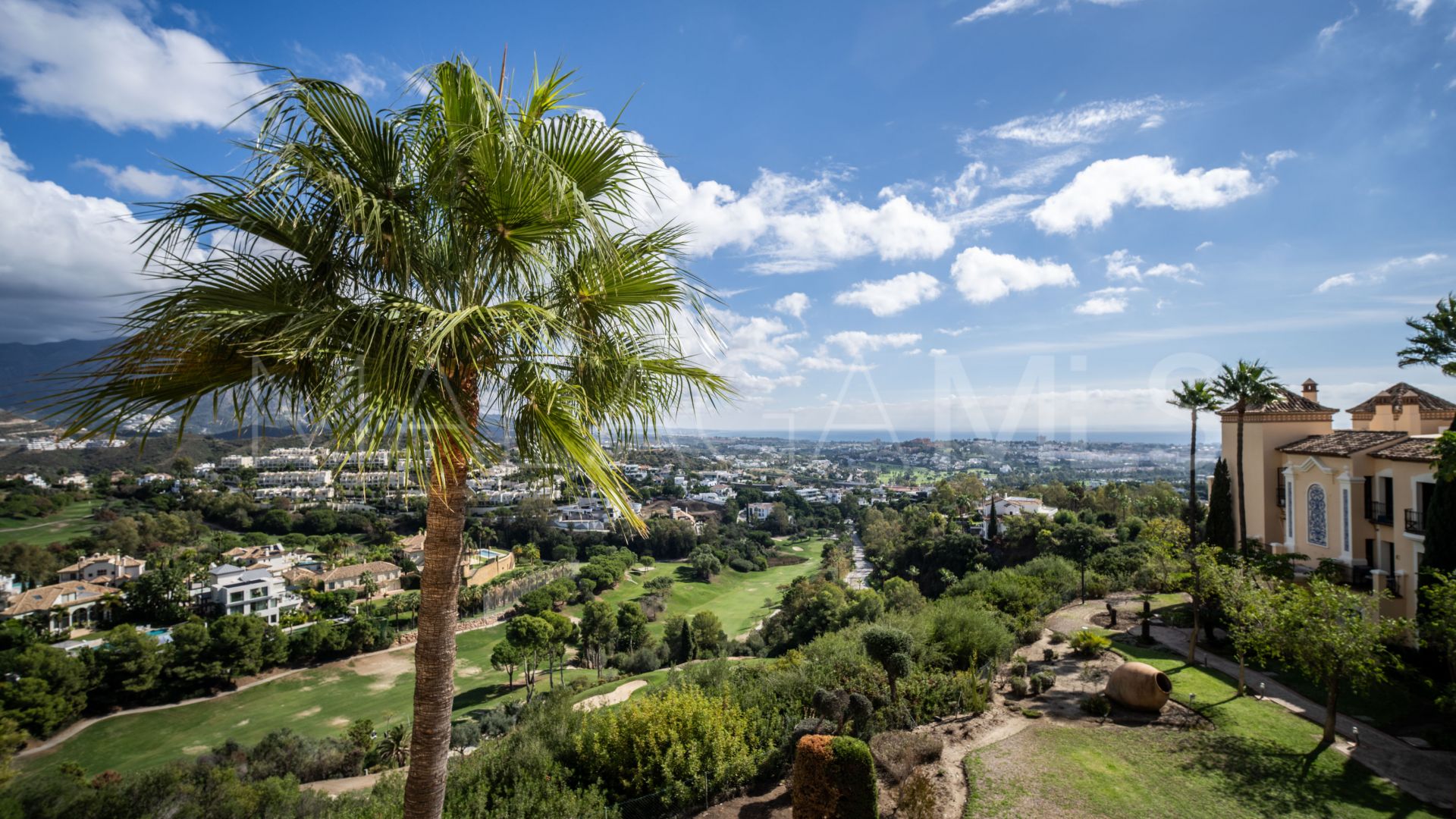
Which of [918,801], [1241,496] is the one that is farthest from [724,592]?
[918,801]

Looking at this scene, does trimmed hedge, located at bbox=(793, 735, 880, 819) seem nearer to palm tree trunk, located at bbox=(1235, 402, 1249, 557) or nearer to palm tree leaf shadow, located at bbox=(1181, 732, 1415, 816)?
palm tree leaf shadow, located at bbox=(1181, 732, 1415, 816)

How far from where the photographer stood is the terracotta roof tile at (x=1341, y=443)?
48.8ft

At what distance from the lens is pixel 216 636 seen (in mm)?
31203

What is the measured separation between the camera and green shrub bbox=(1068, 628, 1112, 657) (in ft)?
41.5

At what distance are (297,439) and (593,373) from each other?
132 centimetres

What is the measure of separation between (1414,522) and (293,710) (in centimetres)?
4249

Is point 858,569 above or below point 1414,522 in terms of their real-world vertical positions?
below

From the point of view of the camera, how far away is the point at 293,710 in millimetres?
28609

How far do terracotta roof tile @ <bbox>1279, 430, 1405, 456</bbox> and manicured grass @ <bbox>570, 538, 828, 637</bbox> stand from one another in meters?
30.3

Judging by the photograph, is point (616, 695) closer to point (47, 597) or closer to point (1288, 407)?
point (1288, 407)

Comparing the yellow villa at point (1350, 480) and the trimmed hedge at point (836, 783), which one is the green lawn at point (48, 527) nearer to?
the trimmed hedge at point (836, 783)

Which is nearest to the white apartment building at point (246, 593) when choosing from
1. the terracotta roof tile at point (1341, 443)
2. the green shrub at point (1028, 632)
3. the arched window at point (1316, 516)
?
the green shrub at point (1028, 632)

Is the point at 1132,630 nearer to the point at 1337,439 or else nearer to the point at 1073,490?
the point at 1337,439

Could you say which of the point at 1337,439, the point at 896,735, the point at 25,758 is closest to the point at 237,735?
the point at 25,758
